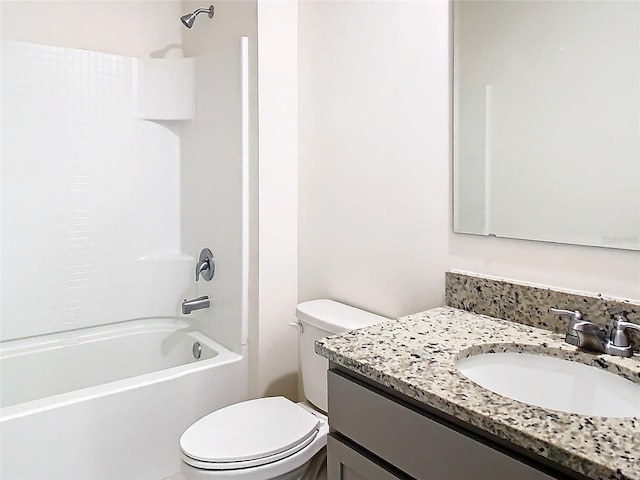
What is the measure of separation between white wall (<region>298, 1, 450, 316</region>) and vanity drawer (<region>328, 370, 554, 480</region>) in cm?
61

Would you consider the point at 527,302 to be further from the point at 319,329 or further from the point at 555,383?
the point at 319,329

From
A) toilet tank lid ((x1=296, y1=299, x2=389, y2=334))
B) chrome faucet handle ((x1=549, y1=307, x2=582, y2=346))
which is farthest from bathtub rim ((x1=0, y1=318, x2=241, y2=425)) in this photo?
chrome faucet handle ((x1=549, y1=307, x2=582, y2=346))

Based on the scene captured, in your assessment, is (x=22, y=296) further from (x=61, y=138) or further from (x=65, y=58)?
(x=65, y=58)

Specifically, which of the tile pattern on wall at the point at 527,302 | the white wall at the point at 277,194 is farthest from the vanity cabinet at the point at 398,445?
the white wall at the point at 277,194

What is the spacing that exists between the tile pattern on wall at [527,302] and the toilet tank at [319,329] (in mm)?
348

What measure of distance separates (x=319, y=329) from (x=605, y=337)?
955mm

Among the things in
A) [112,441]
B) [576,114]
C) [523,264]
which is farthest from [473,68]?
[112,441]

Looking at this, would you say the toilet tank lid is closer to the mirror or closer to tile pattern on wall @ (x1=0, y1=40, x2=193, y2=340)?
the mirror

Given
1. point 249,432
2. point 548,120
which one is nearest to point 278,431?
point 249,432

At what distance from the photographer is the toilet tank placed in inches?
71.1

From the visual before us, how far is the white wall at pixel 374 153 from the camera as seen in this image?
1652mm

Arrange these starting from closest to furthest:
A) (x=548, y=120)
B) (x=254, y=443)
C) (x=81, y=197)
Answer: (x=548, y=120)
(x=254, y=443)
(x=81, y=197)

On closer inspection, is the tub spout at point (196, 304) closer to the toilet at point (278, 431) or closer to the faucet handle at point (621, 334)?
the toilet at point (278, 431)

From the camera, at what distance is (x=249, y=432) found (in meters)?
1.68
